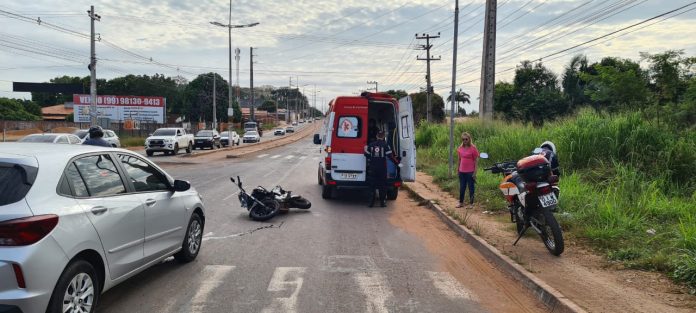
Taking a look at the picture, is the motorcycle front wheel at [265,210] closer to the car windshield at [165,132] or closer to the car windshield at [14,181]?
the car windshield at [14,181]

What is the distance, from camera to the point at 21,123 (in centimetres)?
4931

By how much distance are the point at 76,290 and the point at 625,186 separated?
9.91m

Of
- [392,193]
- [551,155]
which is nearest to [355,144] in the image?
[392,193]

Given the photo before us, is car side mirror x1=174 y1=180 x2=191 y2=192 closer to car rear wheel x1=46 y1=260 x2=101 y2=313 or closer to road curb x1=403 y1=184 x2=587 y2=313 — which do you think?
car rear wheel x1=46 y1=260 x2=101 y2=313

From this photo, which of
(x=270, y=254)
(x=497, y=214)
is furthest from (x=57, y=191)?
(x=497, y=214)

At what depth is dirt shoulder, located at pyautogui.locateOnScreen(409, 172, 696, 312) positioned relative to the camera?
5172 mm

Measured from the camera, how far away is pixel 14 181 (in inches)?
154

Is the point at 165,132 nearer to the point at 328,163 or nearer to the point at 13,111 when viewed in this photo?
the point at 328,163

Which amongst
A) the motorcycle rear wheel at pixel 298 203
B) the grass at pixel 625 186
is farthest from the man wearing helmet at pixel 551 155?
the motorcycle rear wheel at pixel 298 203

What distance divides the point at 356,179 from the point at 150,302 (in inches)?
312

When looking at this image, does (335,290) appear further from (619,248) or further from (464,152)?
(464,152)

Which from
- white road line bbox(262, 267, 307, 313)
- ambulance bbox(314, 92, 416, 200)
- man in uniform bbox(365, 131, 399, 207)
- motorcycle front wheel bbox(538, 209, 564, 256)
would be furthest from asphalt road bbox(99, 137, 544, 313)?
ambulance bbox(314, 92, 416, 200)

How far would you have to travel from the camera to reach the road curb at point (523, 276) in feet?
16.9

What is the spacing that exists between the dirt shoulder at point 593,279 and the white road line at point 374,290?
1.87 m
